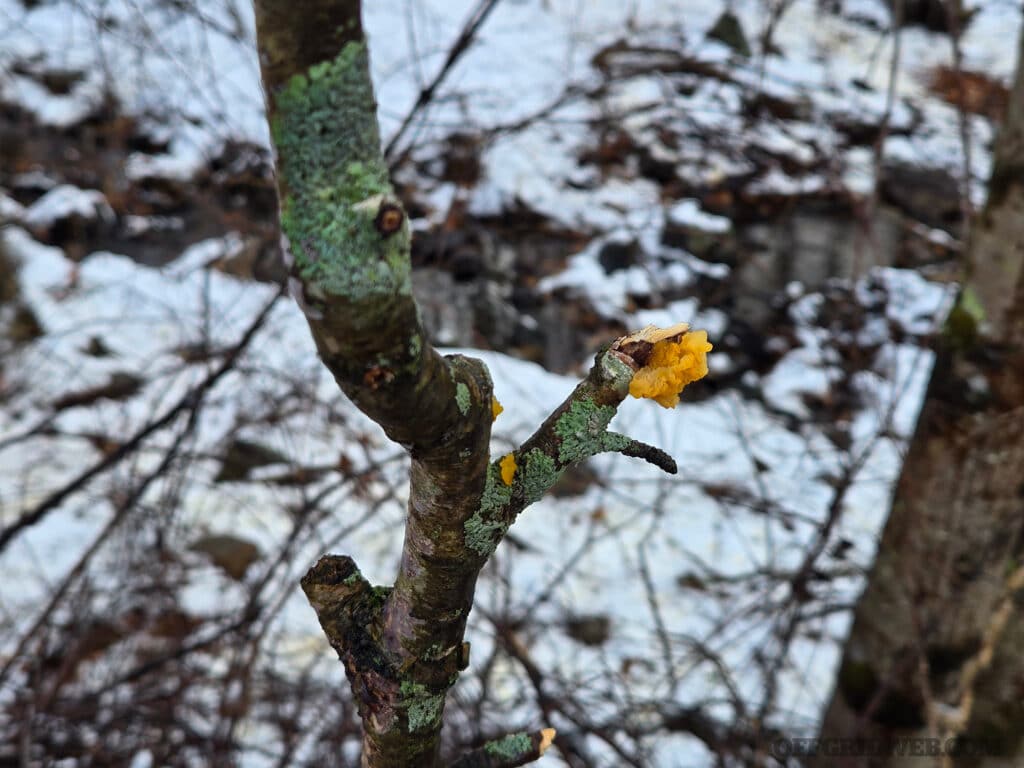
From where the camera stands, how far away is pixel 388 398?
14.4 inches

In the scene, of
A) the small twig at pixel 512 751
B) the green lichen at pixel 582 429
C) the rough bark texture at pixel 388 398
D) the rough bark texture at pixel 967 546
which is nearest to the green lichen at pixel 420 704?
the rough bark texture at pixel 388 398

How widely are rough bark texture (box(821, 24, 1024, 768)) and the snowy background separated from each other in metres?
0.19

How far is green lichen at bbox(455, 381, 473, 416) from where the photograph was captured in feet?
1.37

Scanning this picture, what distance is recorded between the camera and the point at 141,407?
3.59 m

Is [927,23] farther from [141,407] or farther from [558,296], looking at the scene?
[141,407]

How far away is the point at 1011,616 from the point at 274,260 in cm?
227

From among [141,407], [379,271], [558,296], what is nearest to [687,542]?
[558,296]

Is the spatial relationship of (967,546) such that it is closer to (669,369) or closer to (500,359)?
(669,369)

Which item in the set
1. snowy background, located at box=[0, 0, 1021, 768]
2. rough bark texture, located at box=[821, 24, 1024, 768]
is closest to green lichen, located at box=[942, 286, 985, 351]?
rough bark texture, located at box=[821, 24, 1024, 768]

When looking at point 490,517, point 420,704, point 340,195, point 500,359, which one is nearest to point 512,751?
point 420,704

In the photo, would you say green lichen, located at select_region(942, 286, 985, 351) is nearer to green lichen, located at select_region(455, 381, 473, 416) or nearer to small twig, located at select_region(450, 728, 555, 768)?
small twig, located at select_region(450, 728, 555, 768)

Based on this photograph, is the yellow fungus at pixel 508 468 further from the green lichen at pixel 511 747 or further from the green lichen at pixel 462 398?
the green lichen at pixel 511 747

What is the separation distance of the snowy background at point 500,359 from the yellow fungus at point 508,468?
3.92 ft

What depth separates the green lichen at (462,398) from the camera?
42 centimetres
